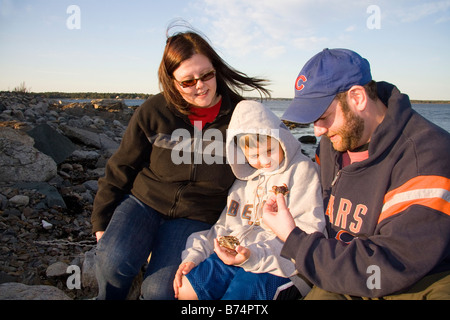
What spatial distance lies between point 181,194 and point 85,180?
4.30m

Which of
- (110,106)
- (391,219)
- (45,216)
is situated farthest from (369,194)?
(110,106)

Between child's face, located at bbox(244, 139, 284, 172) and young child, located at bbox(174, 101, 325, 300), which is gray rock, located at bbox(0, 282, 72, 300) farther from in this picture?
child's face, located at bbox(244, 139, 284, 172)

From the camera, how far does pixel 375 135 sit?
2.35 meters

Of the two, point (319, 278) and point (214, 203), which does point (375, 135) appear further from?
point (214, 203)

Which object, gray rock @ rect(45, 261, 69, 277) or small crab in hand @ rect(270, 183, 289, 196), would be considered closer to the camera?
small crab in hand @ rect(270, 183, 289, 196)

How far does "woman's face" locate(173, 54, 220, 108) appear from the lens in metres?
3.19

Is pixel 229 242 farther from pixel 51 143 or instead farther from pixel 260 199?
pixel 51 143

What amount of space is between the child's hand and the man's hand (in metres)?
0.26

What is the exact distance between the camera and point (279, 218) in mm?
2488

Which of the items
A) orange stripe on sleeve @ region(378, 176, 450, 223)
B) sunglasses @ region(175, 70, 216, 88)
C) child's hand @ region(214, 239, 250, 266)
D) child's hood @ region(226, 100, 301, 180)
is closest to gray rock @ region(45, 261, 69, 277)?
child's hand @ region(214, 239, 250, 266)

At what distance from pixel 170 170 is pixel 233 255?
112cm

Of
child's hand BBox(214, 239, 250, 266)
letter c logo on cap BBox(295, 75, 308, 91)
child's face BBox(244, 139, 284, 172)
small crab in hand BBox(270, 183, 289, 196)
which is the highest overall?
letter c logo on cap BBox(295, 75, 308, 91)

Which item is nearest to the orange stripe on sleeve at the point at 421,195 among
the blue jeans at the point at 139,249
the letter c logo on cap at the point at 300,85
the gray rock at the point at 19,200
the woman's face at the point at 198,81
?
the letter c logo on cap at the point at 300,85
